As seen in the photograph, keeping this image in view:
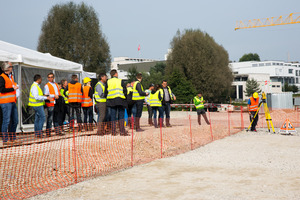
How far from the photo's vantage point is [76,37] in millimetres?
47188

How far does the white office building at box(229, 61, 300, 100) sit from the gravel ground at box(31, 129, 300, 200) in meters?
90.6

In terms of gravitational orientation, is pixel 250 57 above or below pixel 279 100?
above

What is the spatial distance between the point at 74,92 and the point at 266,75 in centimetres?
9912

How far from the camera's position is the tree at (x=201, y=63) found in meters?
46.5

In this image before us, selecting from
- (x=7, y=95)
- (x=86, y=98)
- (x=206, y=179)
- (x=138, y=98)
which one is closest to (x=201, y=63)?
(x=138, y=98)

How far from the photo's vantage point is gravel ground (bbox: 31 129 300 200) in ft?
18.8

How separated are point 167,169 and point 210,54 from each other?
41191 mm

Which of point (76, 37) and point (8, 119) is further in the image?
point (76, 37)

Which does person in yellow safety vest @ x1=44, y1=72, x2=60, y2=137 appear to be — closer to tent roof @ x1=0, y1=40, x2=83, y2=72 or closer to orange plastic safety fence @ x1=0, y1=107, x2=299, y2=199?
orange plastic safety fence @ x1=0, y1=107, x2=299, y2=199

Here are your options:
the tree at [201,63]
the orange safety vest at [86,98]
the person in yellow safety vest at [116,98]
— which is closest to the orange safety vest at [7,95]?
the person in yellow safety vest at [116,98]

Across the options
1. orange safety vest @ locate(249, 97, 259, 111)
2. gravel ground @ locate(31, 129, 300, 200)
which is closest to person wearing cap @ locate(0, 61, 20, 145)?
gravel ground @ locate(31, 129, 300, 200)

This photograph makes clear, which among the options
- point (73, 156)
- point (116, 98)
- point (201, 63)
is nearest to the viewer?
point (73, 156)

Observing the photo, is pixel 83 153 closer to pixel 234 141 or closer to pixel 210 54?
pixel 234 141

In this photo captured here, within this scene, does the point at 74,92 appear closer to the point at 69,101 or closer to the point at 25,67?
the point at 69,101
